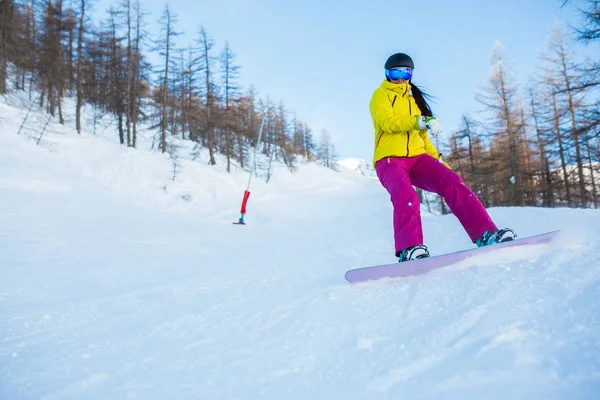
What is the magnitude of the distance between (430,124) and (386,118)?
33 cm

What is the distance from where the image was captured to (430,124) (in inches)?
90.9

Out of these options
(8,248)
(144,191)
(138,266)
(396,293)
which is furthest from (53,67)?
(396,293)

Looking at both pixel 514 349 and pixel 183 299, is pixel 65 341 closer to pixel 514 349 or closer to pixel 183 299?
pixel 183 299

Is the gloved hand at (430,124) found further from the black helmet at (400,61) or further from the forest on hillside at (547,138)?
the forest on hillside at (547,138)

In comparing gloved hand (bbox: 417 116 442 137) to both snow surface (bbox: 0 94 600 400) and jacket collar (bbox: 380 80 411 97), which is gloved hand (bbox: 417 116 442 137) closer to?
jacket collar (bbox: 380 80 411 97)

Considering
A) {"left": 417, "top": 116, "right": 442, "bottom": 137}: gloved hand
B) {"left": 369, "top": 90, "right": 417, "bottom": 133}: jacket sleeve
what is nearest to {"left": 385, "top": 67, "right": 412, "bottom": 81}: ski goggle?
{"left": 369, "top": 90, "right": 417, "bottom": 133}: jacket sleeve

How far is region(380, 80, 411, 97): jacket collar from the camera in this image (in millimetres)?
2605

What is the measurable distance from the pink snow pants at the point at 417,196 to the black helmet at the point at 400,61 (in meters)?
0.78

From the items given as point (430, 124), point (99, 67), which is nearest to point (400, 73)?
point (430, 124)

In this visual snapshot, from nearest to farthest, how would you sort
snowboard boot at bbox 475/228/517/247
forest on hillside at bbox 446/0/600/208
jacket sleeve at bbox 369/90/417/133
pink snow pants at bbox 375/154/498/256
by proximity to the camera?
snowboard boot at bbox 475/228/517/247, pink snow pants at bbox 375/154/498/256, jacket sleeve at bbox 369/90/417/133, forest on hillside at bbox 446/0/600/208

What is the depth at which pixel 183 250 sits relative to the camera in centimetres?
516

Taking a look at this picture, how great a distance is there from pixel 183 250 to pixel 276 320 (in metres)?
3.84

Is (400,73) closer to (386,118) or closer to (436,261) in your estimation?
(386,118)

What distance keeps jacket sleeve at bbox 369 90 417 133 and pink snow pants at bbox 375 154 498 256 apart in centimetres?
25
